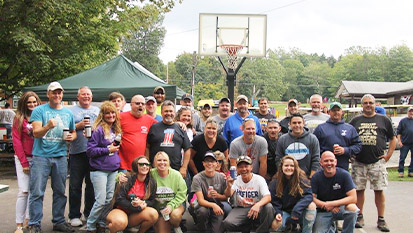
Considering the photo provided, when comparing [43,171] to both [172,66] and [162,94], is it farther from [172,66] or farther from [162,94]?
[172,66]

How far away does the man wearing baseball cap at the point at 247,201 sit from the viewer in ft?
17.5

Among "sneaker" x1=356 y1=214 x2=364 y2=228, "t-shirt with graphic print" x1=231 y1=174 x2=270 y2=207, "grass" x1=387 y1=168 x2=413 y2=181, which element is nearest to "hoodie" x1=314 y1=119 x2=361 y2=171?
"sneaker" x1=356 y1=214 x2=364 y2=228

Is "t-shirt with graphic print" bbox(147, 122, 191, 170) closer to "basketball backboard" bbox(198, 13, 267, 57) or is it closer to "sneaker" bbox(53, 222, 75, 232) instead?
"sneaker" bbox(53, 222, 75, 232)

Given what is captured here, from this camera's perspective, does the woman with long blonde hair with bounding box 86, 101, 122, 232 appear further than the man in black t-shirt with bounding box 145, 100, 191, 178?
No

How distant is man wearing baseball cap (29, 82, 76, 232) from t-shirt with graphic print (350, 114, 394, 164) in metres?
4.45

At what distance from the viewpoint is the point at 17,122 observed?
572 cm

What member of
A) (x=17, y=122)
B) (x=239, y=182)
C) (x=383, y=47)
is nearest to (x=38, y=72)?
(x=17, y=122)

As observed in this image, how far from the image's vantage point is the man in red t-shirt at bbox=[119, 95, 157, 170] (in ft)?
19.0

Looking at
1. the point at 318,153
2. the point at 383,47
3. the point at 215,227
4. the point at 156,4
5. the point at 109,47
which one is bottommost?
the point at 215,227

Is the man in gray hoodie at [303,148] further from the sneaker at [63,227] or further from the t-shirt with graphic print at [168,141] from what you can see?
the sneaker at [63,227]

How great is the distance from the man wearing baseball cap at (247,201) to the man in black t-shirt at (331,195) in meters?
0.69

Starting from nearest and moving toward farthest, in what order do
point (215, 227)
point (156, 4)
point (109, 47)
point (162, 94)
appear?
1. point (215, 227)
2. point (162, 94)
3. point (109, 47)
4. point (156, 4)

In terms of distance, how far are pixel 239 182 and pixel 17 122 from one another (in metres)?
3.31

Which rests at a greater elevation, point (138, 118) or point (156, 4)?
point (156, 4)
